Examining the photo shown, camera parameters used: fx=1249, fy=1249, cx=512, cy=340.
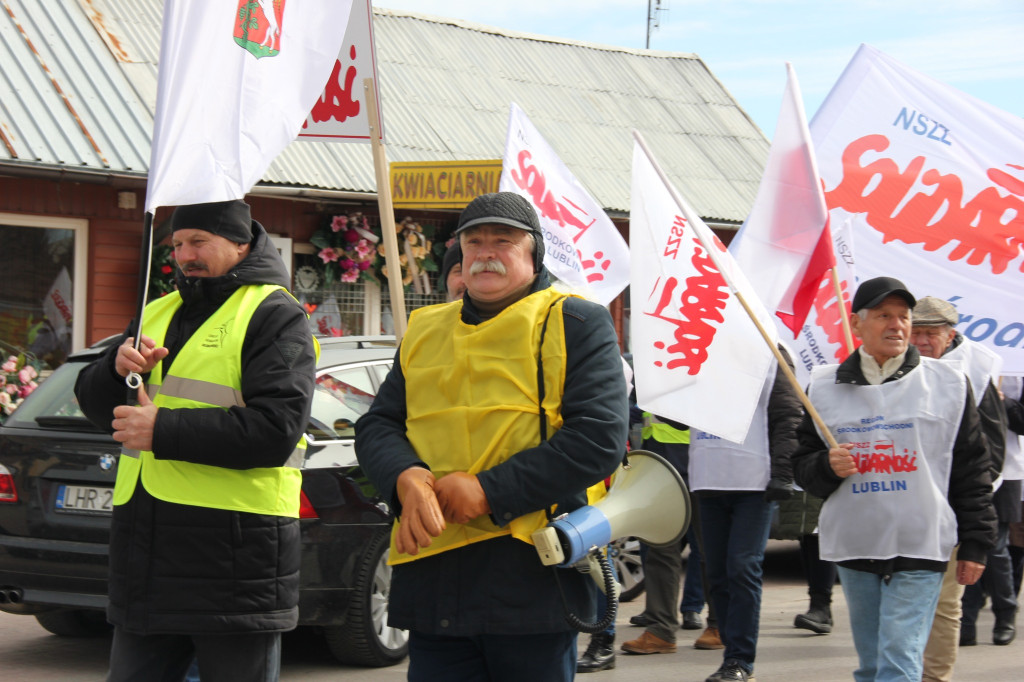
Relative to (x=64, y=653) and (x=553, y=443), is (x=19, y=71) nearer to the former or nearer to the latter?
(x=64, y=653)

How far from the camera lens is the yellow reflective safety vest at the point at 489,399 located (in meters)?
3.16

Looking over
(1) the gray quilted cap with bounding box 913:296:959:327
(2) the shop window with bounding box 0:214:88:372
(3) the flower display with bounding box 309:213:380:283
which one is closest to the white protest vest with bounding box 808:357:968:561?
(1) the gray quilted cap with bounding box 913:296:959:327

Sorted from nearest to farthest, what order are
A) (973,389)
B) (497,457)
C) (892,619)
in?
(497,457)
(892,619)
(973,389)

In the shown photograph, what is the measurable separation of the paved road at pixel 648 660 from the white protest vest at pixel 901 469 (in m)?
2.13

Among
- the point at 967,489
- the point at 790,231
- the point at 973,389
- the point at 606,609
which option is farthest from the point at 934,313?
the point at 606,609

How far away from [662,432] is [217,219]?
4.49 meters

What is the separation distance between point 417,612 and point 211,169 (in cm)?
140

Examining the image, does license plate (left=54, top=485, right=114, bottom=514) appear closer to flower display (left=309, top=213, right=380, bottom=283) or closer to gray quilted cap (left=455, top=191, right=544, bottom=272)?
gray quilted cap (left=455, top=191, right=544, bottom=272)

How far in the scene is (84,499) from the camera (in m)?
5.83

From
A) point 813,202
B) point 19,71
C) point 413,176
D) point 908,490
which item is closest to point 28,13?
point 19,71

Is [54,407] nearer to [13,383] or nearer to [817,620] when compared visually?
[817,620]

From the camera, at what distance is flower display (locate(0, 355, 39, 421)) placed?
10.3 m

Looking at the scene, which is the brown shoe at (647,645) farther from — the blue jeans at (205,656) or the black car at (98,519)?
the blue jeans at (205,656)

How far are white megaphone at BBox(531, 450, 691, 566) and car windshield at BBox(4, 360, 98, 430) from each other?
11.0 feet
